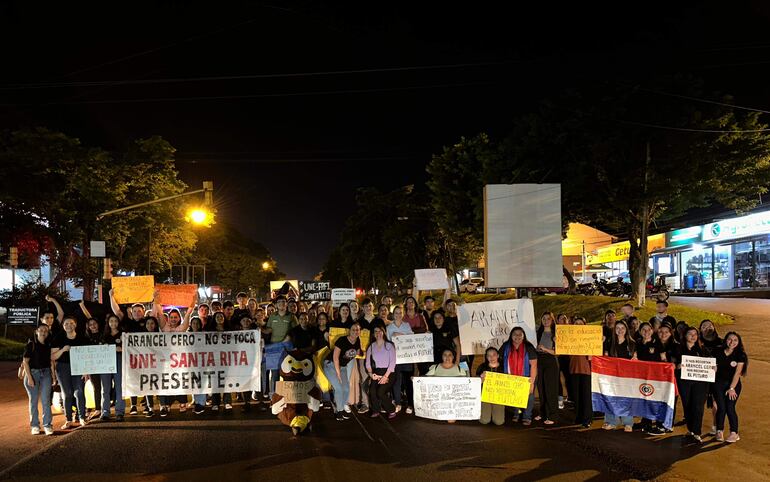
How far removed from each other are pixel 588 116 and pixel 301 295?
1569 centimetres

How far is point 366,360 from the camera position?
34.2 feet

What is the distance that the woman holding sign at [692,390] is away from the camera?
27.7ft

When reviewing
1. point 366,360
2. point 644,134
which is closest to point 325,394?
point 366,360

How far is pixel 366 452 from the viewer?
7934 mm

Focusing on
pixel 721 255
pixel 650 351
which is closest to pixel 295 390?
pixel 650 351

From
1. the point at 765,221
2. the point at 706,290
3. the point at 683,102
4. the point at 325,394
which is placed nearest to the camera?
the point at 325,394

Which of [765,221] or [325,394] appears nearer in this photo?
[325,394]

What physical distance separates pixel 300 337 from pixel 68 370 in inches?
148

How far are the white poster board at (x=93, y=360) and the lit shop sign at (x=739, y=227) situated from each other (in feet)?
108

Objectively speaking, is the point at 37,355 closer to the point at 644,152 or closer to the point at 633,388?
the point at 633,388

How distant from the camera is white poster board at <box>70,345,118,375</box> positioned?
384 inches

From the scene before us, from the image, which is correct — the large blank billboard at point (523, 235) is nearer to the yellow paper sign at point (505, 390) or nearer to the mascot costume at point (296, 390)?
the yellow paper sign at point (505, 390)

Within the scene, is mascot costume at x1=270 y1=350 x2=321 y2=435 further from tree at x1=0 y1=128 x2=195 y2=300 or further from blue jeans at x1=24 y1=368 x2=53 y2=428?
tree at x1=0 y1=128 x2=195 y2=300

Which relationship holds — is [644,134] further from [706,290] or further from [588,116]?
[706,290]
